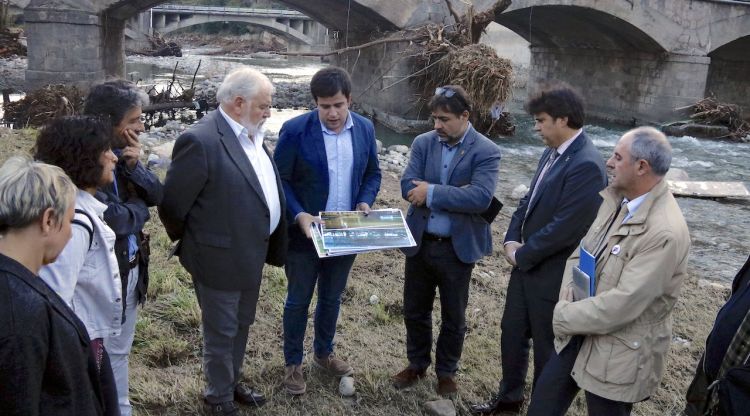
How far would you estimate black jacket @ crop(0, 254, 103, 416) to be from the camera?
1455mm

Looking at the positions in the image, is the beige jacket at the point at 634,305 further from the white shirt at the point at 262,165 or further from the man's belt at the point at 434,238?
the white shirt at the point at 262,165

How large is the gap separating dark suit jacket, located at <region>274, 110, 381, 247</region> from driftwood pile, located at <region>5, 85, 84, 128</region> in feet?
27.9

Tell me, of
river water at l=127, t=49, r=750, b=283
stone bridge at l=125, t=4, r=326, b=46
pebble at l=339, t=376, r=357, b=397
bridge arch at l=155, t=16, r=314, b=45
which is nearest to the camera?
pebble at l=339, t=376, r=357, b=397

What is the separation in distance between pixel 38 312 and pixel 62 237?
0.82 feet

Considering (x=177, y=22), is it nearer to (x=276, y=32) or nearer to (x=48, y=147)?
(x=276, y=32)

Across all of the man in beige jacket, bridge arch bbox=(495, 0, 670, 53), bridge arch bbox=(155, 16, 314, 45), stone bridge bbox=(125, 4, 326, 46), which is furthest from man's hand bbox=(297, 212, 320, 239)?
bridge arch bbox=(155, 16, 314, 45)

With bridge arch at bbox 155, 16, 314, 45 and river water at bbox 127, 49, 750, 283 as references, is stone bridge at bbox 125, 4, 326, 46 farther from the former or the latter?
river water at bbox 127, 49, 750, 283

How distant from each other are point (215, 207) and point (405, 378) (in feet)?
4.59

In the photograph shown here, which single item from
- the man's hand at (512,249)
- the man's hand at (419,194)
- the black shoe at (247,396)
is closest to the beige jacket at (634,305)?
the man's hand at (512,249)

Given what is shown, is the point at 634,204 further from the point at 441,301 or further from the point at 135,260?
→ the point at 135,260

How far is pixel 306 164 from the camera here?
3.29 m

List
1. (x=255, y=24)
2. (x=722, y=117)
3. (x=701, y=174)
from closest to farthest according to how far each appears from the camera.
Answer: (x=701, y=174) < (x=722, y=117) < (x=255, y=24)

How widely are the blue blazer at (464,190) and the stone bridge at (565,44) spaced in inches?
437

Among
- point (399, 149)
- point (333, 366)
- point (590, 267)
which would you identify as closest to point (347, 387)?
point (333, 366)
